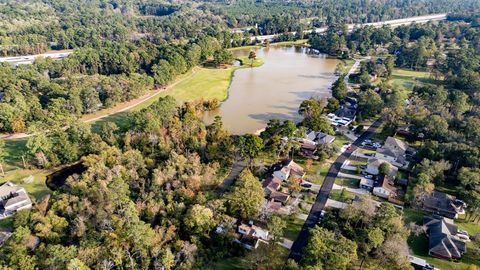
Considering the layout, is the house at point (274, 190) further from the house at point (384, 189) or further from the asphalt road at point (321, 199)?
the house at point (384, 189)

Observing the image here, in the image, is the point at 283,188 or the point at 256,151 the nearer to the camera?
the point at 283,188

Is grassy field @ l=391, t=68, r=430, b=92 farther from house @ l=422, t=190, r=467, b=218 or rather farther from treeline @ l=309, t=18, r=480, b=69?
house @ l=422, t=190, r=467, b=218

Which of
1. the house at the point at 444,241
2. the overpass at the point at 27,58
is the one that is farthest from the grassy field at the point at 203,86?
the house at the point at 444,241

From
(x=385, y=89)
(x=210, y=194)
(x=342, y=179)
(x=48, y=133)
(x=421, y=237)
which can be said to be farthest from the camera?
(x=385, y=89)

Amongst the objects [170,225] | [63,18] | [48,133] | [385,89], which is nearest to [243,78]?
[385,89]

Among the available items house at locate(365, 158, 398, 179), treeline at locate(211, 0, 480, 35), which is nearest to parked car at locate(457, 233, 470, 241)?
house at locate(365, 158, 398, 179)

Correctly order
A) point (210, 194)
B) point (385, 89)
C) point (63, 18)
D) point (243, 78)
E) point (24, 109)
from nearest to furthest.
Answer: point (210, 194)
point (24, 109)
point (385, 89)
point (243, 78)
point (63, 18)

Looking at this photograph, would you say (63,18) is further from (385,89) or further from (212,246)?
(212,246)
